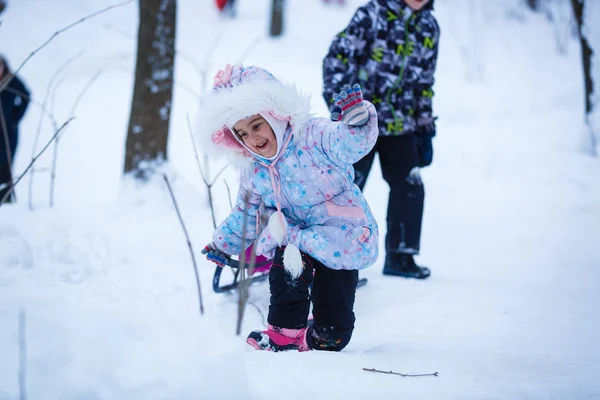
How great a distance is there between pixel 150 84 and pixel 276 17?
8.84m

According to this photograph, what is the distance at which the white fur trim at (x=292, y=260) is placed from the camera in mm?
1697

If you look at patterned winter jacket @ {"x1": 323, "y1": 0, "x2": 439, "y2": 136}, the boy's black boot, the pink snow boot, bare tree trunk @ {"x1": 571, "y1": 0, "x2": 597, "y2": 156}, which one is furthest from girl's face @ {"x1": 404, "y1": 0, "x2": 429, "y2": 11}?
bare tree trunk @ {"x1": 571, "y1": 0, "x2": 597, "y2": 156}

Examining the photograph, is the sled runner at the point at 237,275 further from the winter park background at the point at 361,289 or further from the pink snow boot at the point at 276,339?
the pink snow boot at the point at 276,339

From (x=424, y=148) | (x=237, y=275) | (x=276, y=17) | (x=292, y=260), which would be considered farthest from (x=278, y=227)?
(x=276, y=17)

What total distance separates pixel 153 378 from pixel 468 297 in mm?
1716

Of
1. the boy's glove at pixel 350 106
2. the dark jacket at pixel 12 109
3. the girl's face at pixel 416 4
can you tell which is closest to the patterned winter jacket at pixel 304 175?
the boy's glove at pixel 350 106

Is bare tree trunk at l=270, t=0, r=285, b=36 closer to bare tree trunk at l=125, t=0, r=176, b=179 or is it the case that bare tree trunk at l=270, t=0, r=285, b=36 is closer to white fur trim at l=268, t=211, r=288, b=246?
bare tree trunk at l=125, t=0, r=176, b=179

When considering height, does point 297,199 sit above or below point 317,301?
above

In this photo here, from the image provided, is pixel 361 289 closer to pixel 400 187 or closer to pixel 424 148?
pixel 400 187

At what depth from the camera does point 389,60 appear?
2471 millimetres

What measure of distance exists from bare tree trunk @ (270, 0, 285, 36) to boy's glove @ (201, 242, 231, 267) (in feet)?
35.1

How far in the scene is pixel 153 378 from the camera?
3.76ft

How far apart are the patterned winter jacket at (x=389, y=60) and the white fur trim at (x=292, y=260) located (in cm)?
104

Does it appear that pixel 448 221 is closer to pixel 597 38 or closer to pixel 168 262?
pixel 168 262
